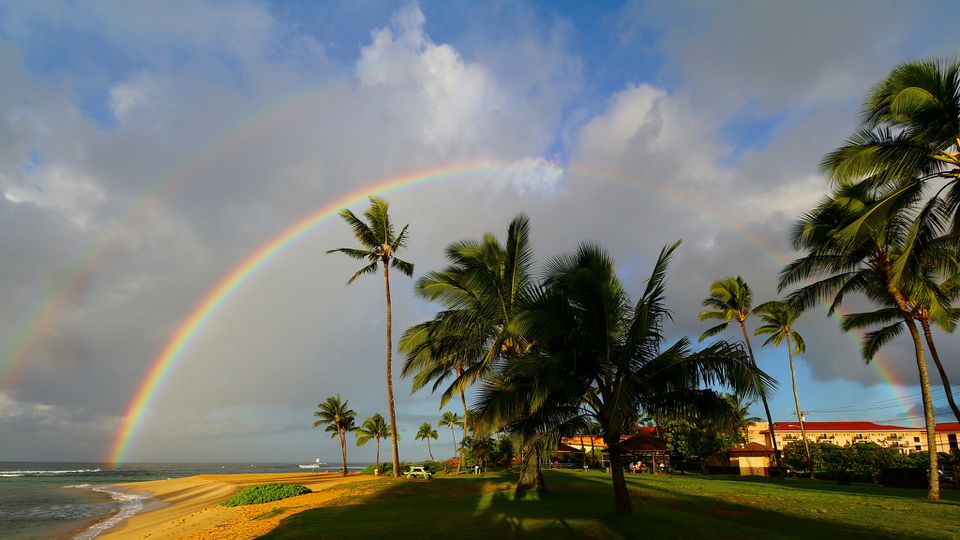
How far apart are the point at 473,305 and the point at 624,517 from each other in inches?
419

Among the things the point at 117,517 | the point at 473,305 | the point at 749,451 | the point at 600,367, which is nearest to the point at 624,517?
the point at 600,367

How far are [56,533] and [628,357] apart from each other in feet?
103

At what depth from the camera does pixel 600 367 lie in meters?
13.3

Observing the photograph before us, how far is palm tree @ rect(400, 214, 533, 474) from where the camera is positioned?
747 inches

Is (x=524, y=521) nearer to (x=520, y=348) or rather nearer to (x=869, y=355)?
(x=520, y=348)

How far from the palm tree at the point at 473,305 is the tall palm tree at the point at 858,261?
11.1 m

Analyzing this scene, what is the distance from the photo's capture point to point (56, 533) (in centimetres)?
2694

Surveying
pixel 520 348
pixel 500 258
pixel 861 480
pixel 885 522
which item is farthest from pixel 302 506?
pixel 861 480

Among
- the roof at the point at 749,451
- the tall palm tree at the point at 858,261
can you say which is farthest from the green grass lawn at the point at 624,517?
the roof at the point at 749,451

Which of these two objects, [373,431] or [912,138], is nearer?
[912,138]

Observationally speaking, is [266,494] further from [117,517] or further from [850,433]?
[850,433]

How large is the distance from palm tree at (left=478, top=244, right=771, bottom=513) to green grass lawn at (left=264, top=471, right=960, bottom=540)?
5.55 ft

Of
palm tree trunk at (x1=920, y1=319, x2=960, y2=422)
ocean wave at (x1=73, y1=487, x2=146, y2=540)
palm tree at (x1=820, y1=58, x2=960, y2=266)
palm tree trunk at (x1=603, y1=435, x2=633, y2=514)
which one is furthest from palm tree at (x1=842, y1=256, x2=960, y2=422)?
ocean wave at (x1=73, y1=487, x2=146, y2=540)

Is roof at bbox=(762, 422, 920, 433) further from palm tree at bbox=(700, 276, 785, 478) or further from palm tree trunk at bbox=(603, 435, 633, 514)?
palm tree trunk at bbox=(603, 435, 633, 514)
